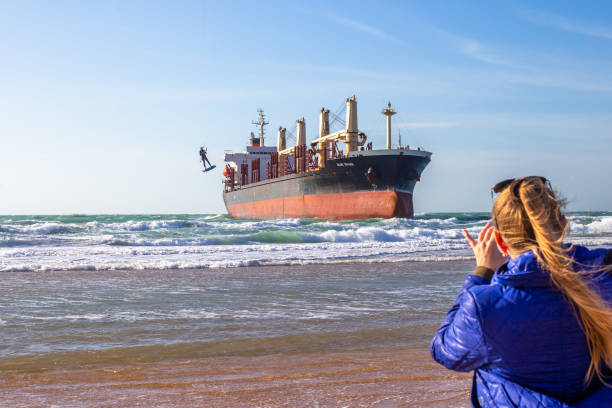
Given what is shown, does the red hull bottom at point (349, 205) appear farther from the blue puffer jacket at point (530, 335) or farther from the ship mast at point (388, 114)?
the blue puffer jacket at point (530, 335)

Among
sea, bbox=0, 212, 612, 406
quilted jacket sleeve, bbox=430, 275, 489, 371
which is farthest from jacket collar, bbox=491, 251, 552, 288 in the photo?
sea, bbox=0, 212, 612, 406

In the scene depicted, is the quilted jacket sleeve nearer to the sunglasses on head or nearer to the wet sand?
the sunglasses on head

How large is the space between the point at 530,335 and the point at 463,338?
6.4 inches

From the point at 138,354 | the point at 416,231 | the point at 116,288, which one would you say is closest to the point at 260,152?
the point at 416,231

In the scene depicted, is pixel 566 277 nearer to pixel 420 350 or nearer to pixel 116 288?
pixel 420 350

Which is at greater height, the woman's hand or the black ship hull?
the black ship hull

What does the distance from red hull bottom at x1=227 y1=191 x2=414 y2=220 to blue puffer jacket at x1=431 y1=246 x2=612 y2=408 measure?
1074 inches

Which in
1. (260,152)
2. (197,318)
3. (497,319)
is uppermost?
(260,152)

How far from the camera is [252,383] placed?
2959mm

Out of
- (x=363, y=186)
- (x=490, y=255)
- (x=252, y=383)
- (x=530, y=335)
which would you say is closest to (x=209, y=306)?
(x=252, y=383)

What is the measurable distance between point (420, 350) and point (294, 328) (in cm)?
114

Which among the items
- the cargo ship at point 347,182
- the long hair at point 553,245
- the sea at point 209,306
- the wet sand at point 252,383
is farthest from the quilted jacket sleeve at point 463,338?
the cargo ship at point 347,182

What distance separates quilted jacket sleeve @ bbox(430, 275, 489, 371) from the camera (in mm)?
1378

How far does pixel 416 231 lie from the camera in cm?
2106
